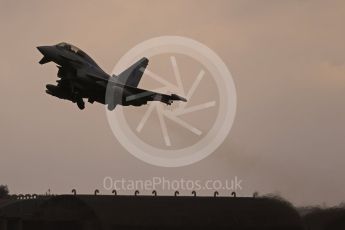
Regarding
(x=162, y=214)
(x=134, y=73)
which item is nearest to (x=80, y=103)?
(x=134, y=73)

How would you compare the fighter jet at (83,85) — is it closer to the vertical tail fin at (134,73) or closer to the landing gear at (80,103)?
the landing gear at (80,103)

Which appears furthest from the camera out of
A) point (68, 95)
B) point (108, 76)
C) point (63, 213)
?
point (63, 213)

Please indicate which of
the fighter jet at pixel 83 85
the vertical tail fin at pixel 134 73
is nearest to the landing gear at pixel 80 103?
the fighter jet at pixel 83 85

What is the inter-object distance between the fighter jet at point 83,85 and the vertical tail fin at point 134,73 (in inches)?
267

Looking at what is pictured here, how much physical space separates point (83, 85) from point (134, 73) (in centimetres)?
1290

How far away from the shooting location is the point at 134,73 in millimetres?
88250

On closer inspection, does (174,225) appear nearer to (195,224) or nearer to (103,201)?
(195,224)

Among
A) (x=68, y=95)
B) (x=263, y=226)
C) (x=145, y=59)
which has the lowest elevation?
(x=263, y=226)

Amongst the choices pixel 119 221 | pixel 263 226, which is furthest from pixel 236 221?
pixel 119 221

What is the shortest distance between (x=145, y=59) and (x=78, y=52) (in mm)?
10802

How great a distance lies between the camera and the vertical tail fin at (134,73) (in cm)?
8694

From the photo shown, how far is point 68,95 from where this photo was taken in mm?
75875

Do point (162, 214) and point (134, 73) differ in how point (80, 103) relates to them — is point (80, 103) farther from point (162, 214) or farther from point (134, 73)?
point (162, 214)

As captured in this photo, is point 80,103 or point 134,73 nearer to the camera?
point 80,103
